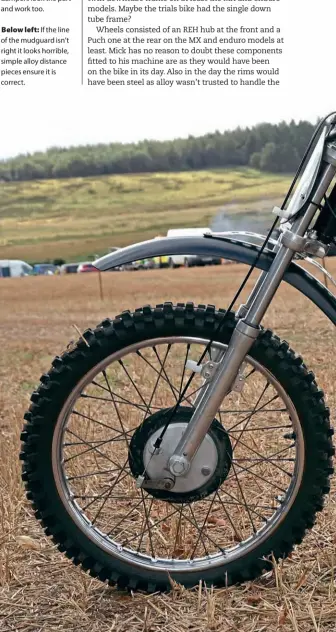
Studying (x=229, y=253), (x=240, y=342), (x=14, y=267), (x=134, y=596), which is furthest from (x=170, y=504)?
(x=14, y=267)

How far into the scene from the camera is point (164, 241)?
245cm

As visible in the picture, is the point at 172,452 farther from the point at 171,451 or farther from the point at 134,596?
the point at 134,596

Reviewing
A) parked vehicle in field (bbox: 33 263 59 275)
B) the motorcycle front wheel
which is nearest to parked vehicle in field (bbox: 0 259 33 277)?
parked vehicle in field (bbox: 33 263 59 275)

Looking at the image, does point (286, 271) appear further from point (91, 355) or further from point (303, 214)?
point (91, 355)

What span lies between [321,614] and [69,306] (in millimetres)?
8251

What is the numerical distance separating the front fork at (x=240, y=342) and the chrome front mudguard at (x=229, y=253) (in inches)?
1.9

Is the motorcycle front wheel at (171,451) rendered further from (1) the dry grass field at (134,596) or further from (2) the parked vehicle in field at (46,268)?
(2) the parked vehicle in field at (46,268)

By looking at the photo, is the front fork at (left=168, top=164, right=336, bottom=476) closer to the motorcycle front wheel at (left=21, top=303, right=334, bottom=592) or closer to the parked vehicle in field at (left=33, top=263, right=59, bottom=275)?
the motorcycle front wheel at (left=21, top=303, right=334, bottom=592)

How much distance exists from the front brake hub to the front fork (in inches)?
1.3

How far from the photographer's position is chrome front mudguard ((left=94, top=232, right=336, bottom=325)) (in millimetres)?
2377

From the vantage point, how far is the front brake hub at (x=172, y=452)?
2.48 metres

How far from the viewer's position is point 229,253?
2.40 meters

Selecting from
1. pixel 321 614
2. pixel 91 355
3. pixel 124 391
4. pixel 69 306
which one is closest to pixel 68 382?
pixel 91 355

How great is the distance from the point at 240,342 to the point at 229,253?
0.26 metres
